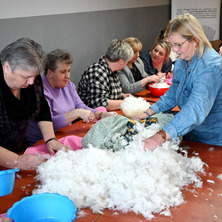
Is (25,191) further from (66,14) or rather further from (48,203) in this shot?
(66,14)

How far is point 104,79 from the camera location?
3408 millimetres

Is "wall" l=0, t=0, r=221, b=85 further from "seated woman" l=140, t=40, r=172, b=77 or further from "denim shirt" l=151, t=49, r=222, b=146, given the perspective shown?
"denim shirt" l=151, t=49, r=222, b=146

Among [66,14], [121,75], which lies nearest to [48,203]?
[121,75]

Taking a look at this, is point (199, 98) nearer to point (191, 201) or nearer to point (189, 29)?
point (189, 29)

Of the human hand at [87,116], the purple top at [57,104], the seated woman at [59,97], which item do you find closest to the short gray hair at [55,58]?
the seated woman at [59,97]

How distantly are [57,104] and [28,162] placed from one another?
1.06 meters

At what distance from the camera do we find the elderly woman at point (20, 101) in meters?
1.79

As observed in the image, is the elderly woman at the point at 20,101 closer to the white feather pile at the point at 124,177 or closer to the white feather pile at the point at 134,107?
the white feather pile at the point at 124,177

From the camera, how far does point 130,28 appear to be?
18.0ft

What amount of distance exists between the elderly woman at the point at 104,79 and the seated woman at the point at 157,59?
1.17 metres

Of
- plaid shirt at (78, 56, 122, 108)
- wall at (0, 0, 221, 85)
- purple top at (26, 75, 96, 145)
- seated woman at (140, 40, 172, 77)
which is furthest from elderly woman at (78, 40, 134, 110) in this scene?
seated woman at (140, 40, 172, 77)

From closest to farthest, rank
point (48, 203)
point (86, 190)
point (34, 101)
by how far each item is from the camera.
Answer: point (48, 203) → point (86, 190) → point (34, 101)

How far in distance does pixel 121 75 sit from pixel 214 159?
223 centimetres

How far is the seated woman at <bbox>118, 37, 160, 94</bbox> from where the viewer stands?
12.9 feet
